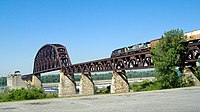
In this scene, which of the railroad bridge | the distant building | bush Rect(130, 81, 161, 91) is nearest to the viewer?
bush Rect(130, 81, 161, 91)

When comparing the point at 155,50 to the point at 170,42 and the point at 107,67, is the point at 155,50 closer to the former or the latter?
the point at 170,42

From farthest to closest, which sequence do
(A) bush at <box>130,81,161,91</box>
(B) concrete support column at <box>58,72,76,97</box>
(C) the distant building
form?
1. (C) the distant building
2. (B) concrete support column at <box>58,72,76,97</box>
3. (A) bush at <box>130,81,161,91</box>

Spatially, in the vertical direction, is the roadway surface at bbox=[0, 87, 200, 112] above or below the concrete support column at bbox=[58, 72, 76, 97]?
below

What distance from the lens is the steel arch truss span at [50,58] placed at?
10688cm

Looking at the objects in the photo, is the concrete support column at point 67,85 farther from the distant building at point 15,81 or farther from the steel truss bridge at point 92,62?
the distant building at point 15,81

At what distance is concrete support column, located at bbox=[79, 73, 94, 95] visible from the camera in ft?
237

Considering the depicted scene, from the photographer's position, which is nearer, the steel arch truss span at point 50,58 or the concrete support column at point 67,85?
the concrete support column at point 67,85

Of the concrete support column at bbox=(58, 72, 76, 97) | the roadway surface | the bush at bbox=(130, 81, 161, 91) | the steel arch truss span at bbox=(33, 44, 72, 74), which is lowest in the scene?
the roadway surface

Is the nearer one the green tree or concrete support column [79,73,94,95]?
the green tree

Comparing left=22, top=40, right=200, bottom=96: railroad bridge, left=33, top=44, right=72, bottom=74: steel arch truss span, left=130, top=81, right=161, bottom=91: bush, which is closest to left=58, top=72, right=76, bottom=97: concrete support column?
left=22, top=40, right=200, bottom=96: railroad bridge

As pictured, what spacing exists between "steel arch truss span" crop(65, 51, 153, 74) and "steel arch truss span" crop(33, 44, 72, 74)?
2710 cm

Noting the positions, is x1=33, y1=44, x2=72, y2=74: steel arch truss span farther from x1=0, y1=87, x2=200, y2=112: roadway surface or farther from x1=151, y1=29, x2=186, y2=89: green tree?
x1=0, y1=87, x2=200, y2=112: roadway surface

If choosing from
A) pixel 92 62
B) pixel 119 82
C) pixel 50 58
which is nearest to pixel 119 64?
pixel 119 82

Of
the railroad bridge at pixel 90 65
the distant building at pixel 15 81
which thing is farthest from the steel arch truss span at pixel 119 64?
the distant building at pixel 15 81
